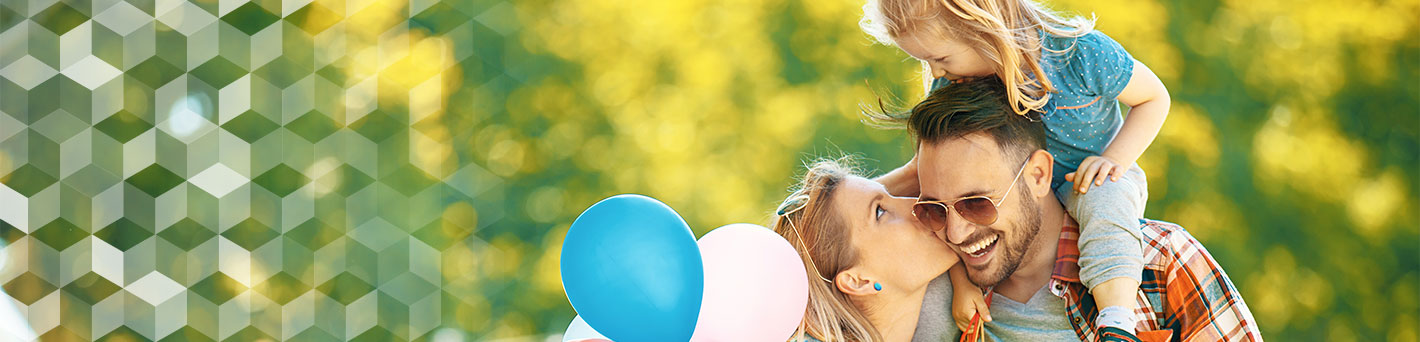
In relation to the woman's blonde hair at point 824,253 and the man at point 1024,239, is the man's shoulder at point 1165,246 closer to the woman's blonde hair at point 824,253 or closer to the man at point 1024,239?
the man at point 1024,239

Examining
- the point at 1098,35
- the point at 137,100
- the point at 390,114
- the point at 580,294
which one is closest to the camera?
the point at 580,294

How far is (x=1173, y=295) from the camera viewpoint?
2143mm

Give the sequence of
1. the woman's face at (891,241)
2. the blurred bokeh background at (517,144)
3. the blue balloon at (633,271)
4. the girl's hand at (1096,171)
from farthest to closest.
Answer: the blurred bokeh background at (517,144)
the woman's face at (891,241)
the girl's hand at (1096,171)
the blue balloon at (633,271)

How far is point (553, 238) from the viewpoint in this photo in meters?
6.36

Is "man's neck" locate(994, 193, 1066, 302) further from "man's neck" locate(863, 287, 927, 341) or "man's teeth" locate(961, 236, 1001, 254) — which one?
"man's neck" locate(863, 287, 927, 341)

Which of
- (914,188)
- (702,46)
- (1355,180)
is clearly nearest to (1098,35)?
(914,188)

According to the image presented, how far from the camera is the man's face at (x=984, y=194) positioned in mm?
2199

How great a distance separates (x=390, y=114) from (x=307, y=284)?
1003 mm

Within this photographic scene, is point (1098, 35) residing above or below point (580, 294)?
above

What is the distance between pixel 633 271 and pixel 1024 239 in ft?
2.64

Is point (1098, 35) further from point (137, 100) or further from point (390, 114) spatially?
point (137, 100)

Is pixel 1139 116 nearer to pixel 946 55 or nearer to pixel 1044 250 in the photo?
pixel 1044 250
